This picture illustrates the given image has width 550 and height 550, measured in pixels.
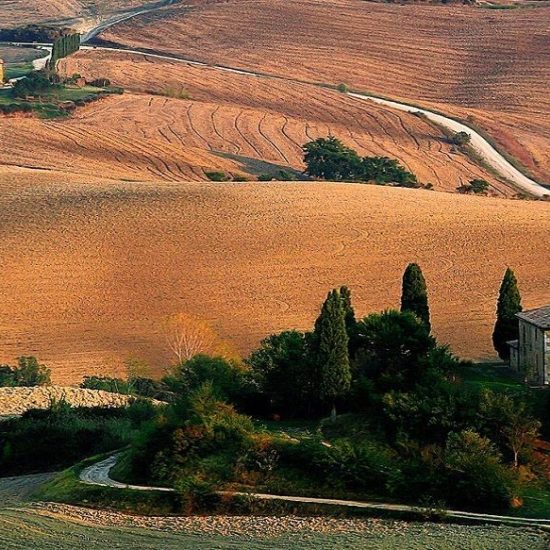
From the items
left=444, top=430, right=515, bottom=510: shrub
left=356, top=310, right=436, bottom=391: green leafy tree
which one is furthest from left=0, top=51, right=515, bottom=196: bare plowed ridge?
left=444, top=430, right=515, bottom=510: shrub

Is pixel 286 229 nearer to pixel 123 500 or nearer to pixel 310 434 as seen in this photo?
pixel 310 434

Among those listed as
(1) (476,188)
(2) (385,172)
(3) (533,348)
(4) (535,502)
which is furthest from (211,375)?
(2) (385,172)

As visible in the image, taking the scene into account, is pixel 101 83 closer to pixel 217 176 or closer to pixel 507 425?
pixel 217 176

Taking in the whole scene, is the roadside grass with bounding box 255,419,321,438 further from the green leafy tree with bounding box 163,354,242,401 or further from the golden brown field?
the golden brown field

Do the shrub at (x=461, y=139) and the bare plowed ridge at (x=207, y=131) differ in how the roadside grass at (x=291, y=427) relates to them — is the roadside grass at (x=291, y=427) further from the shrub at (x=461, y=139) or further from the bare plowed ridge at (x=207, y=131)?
the shrub at (x=461, y=139)

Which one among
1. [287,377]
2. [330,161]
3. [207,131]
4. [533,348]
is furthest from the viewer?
[207,131]

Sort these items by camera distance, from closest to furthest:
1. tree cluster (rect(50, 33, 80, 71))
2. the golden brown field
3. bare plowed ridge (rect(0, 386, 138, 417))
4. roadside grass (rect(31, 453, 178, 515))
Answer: roadside grass (rect(31, 453, 178, 515)) < bare plowed ridge (rect(0, 386, 138, 417)) < the golden brown field < tree cluster (rect(50, 33, 80, 71))
